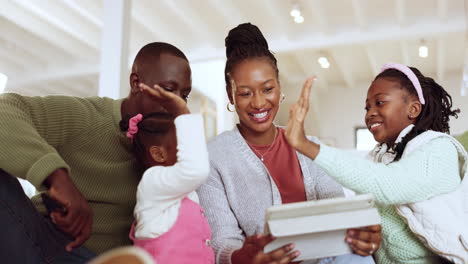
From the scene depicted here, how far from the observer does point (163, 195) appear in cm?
112

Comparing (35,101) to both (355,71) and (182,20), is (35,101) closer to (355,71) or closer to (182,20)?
(182,20)

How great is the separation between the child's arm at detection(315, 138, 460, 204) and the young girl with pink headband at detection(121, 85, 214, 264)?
0.32m

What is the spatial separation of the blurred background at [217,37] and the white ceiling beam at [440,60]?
36mm

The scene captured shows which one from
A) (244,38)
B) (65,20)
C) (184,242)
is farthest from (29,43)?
(184,242)

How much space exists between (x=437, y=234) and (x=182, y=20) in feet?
17.6

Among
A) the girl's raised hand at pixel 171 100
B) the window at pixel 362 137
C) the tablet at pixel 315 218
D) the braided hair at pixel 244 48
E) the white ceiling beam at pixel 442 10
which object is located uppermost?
→ the white ceiling beam at pixel 442 10

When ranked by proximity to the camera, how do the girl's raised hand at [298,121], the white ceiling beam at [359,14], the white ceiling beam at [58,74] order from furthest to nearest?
the white ceiling beam at [58,74] < the white ceiling beam at [359,14] < the girl's raised hand at [298,121]

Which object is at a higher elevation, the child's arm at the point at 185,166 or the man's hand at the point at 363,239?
the child's arm at the point at 185,166

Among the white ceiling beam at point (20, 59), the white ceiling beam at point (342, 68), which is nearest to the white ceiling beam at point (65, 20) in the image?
the white ceiling beam at point (20, 59)

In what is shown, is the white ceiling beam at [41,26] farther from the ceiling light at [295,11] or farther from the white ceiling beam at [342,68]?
the white ceiling beam at [342,68]

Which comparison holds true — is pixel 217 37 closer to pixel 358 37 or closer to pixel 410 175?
pixel 358 37

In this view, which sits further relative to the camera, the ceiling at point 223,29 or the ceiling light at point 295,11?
the ceiling at point 223,29

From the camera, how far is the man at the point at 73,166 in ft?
3.31

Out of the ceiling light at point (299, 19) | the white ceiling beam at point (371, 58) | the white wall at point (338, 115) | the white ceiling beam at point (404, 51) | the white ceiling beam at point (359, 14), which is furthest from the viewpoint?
the white wall at point (338, 115)
